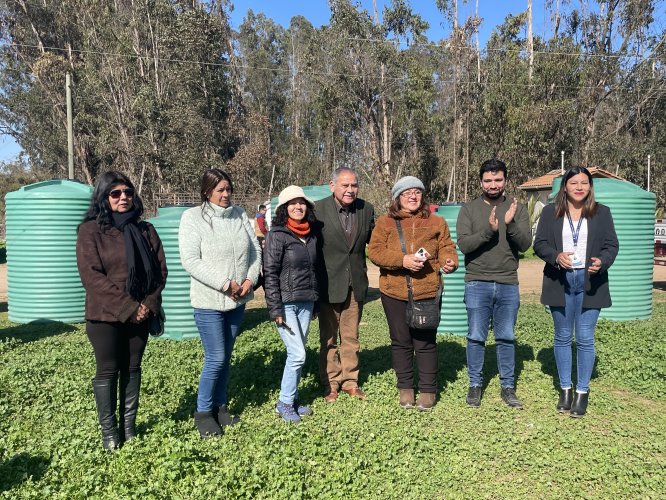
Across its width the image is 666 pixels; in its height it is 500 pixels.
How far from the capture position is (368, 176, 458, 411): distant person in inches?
188

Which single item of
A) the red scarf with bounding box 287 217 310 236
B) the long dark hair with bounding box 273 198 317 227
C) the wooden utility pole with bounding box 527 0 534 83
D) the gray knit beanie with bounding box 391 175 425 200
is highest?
the wooden utility pole with bounding box 527 0 534 83

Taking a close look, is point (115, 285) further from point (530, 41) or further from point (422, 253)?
point (530, 41)

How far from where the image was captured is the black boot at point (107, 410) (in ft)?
12.7

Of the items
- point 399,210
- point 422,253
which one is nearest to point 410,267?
point 422,253

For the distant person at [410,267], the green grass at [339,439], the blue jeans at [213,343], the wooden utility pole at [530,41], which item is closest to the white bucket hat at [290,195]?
the distant person at [410,267]

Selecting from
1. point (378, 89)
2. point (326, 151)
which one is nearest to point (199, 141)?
point (378, 89)

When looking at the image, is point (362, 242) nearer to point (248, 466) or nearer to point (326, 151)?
point (248, 466)

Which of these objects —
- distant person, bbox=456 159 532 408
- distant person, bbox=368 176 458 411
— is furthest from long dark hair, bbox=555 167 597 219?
distant person, bbox=368 176 458 411

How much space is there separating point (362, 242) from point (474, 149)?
2783cm

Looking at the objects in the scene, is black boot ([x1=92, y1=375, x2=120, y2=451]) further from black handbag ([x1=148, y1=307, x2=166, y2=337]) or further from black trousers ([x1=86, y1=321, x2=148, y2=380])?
black handbag ([x1=148, y1=307, x2=166, y2=337])

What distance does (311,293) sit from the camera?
178 inches

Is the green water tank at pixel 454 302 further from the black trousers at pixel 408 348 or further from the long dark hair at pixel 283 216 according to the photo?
the long dark hair at pixel 283 216

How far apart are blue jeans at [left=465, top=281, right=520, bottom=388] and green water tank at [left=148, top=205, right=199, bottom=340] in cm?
383

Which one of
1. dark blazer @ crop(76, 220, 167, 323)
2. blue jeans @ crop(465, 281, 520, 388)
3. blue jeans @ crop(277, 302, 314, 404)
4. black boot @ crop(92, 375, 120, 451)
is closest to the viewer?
dark blazer @ crop(76, 220, 167, 323)
